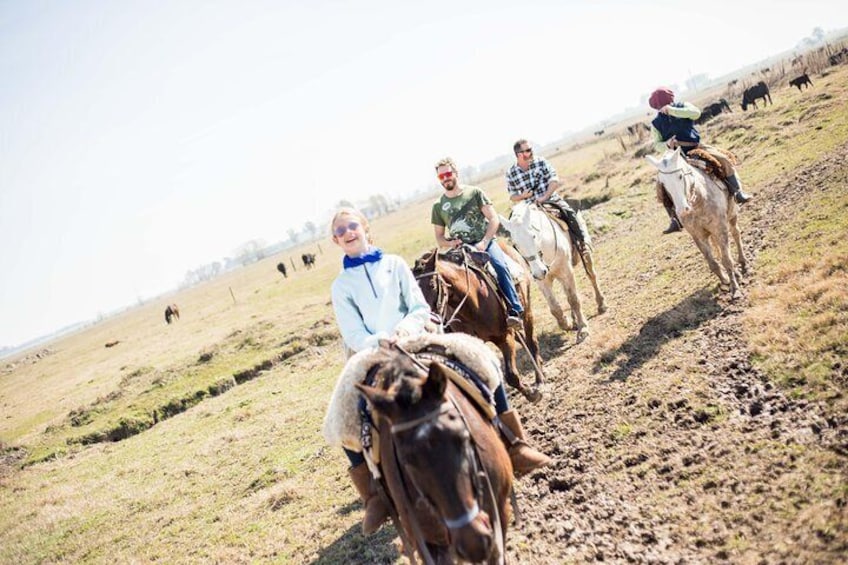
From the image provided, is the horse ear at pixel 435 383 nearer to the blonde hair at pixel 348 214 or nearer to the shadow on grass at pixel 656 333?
the blonde hair at pixel 348 214

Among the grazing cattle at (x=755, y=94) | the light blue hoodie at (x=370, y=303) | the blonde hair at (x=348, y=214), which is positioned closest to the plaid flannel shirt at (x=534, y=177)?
the blonde hair at (x=348, y=214)

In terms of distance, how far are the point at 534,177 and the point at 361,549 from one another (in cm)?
666

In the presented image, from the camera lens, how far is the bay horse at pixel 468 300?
5492 millimetres

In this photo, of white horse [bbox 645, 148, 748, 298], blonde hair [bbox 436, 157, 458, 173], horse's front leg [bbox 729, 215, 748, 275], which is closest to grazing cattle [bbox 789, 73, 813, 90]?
horse's front leg [bbox 729, 215, 748, 275]

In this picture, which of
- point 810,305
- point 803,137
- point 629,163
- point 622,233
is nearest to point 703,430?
point 810,305

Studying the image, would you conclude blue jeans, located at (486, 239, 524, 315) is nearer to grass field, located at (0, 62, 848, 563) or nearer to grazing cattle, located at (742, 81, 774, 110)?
grass field, located at (0, 62, 848, 563)

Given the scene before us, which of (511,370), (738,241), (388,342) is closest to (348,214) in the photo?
(388,342)

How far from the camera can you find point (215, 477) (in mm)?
9617

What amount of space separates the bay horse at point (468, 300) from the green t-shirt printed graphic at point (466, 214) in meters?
0.61

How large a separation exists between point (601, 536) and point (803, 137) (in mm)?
16308

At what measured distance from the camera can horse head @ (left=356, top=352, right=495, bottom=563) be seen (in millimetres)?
2590

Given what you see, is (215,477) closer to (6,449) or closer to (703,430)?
(703,430)

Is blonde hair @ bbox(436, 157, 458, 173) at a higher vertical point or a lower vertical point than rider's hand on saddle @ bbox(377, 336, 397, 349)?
higher

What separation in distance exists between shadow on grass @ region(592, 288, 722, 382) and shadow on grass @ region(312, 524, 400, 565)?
360 centimetres
